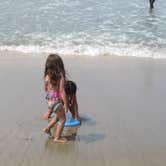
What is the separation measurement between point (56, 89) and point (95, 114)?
1.10 metres

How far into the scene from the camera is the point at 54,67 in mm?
4520

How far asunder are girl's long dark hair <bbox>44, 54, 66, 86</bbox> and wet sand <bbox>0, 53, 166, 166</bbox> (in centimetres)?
79

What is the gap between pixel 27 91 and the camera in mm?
6285

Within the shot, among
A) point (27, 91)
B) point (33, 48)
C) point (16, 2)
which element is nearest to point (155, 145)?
point (27, 91)

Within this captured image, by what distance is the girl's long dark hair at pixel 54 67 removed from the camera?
14.8 feet

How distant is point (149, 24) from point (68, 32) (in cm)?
281

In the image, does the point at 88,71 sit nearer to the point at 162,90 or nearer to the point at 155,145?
the point at 162,90

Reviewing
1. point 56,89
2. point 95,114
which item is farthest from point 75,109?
point 56,89

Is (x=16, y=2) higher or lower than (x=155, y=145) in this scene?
higher

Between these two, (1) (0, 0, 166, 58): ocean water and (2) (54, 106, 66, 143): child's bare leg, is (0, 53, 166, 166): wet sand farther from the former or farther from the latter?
(1) (0, 0, 166, 58): ocean water

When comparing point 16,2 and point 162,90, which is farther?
point 16,2

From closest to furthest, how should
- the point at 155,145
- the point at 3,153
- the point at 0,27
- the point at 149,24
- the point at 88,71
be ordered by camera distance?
the point at 3,153 → the point at 155,145 → the point at 88,71 → the point at 0,27 → the point at 149,24

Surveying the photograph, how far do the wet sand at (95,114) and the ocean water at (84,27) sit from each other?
1.02 metres

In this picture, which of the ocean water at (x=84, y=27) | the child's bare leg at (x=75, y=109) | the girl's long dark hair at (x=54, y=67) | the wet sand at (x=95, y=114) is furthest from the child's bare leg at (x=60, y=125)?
the ocean water at (x=84, y=27)
